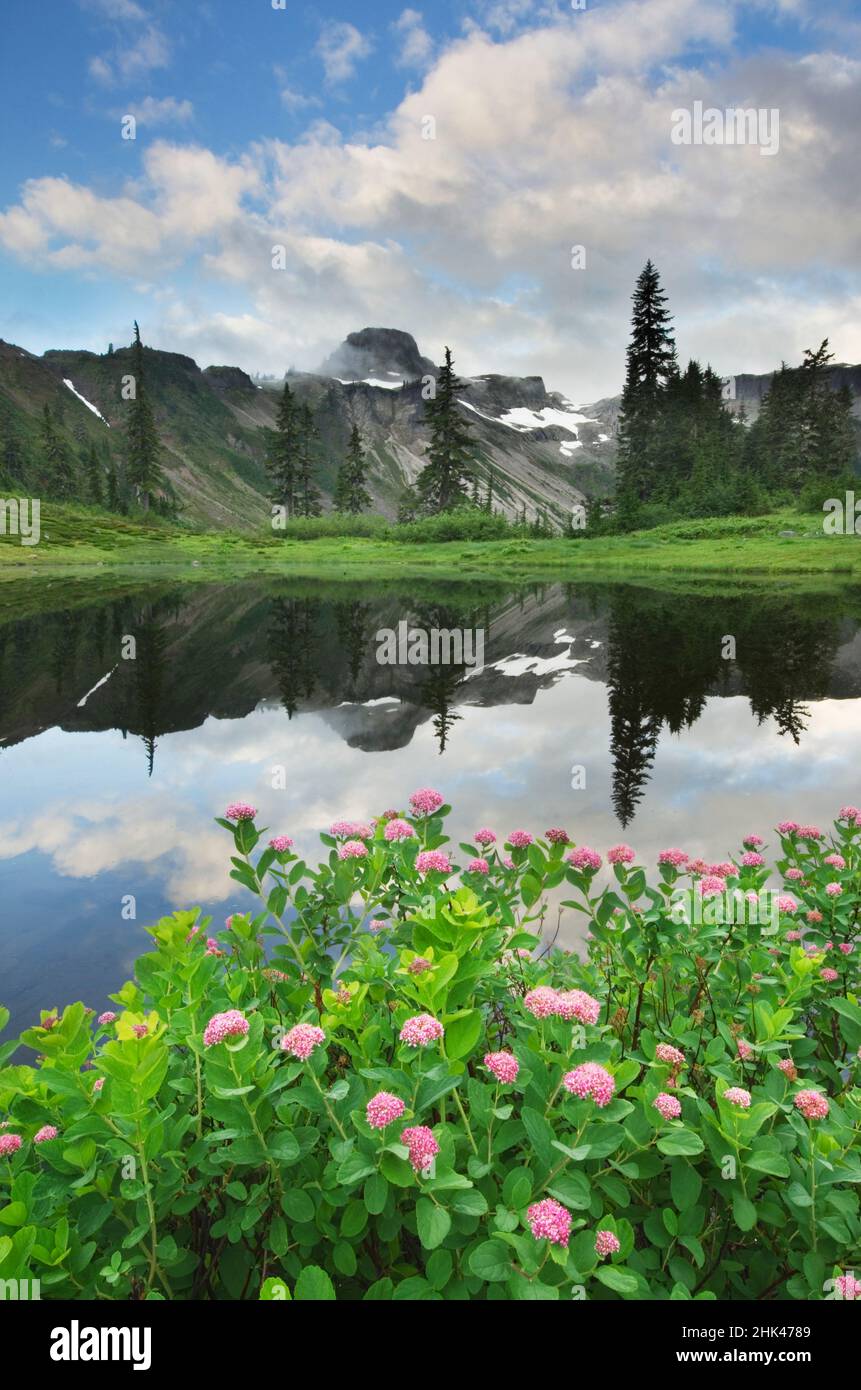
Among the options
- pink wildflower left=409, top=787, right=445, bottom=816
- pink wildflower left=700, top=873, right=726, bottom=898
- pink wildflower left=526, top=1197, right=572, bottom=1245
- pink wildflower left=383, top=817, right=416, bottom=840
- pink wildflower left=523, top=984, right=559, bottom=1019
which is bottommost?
pink wildflower left=526, top=1197, right=572, bottom=1245

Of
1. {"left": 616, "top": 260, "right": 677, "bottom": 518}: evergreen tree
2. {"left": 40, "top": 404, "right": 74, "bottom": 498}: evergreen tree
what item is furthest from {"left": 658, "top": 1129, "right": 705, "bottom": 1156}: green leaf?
{"left": 40, "top": 404, "right": 74, "bottom": 498}: evergreen tree

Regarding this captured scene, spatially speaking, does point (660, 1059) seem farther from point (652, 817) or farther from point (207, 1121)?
point (652, 817)

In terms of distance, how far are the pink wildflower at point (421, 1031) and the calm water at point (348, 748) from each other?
12.4 ft

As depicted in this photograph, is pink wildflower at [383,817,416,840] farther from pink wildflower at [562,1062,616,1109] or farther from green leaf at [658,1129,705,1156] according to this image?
green leaf at [658,1129,705,1156]

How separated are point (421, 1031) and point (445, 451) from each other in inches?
3527

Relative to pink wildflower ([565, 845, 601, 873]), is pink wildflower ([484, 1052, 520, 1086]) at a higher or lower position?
lower

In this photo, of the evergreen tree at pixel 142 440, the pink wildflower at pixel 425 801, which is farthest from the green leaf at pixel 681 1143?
the evergreen tree at pixel 142 440

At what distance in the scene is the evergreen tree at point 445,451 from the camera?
8412cm

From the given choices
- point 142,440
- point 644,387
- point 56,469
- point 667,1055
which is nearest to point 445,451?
point 644,387

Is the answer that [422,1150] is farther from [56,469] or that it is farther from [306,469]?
[56,469]

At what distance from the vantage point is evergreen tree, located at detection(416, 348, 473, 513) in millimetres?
84125

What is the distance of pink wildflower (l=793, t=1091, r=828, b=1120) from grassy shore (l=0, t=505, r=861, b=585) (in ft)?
138

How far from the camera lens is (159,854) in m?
6.93

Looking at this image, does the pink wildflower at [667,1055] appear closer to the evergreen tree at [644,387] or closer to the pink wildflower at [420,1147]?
the pink wildflower at [420,1147]
